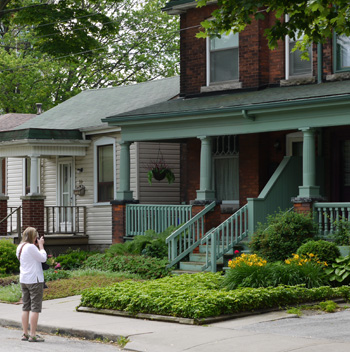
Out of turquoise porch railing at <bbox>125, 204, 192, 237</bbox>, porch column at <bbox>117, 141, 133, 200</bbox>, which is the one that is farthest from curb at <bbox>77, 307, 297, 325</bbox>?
porch column at <bbox>117, 141, 133, 200</bbox>

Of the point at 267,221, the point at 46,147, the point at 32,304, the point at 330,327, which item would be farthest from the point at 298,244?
the point at 46,147

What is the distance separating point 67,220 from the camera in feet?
81.9

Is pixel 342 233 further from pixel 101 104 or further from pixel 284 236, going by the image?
pixel 101 104

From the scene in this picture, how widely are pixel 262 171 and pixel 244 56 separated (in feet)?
9.92

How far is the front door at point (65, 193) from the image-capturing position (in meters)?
24.8

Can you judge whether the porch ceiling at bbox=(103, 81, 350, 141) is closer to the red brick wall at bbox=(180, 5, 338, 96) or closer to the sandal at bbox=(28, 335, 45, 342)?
the red brick wall at bbox=(180, 5, 338, 96)

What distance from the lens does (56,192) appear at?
25.7 m

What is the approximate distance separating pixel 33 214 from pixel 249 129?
7546 mm

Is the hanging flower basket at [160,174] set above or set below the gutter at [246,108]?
below

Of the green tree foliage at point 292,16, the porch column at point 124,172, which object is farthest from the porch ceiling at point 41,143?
the green tree foliage at point 292,16

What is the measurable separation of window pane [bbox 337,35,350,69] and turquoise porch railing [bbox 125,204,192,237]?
507cm

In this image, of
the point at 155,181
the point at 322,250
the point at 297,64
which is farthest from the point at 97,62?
the point at 322,250

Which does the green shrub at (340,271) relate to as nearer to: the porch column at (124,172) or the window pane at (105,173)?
the porch column at (124,172)

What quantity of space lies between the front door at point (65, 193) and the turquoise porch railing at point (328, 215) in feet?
33.0
